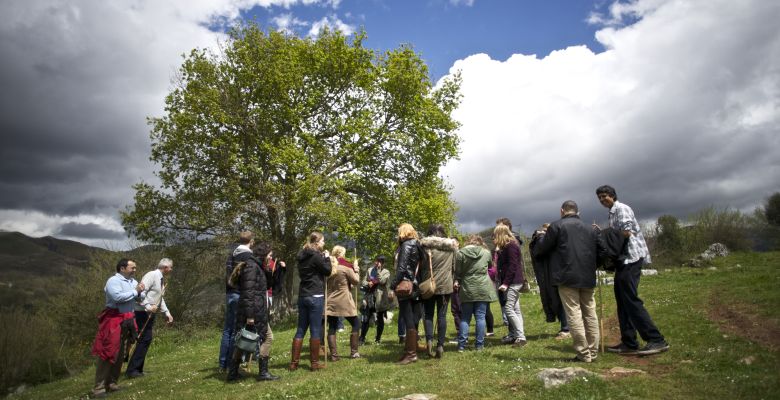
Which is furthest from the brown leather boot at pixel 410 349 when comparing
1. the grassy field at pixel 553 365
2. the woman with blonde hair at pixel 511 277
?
the woman with blonde hair at pixel 511 277

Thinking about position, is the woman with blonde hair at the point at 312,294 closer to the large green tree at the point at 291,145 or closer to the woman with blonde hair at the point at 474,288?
the woman with blonde hair at the point at 474,288

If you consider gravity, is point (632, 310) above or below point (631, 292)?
below

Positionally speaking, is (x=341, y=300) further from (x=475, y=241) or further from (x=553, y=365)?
(x=553, y=365)

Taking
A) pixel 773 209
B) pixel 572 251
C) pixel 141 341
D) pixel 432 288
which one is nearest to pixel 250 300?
pixel 432 288

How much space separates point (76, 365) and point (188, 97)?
46.9 feet

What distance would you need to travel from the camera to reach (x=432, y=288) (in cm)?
882

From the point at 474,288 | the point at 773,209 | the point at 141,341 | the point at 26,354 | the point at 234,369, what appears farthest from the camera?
the point at 773,209

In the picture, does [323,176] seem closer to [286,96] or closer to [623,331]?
[286,96]

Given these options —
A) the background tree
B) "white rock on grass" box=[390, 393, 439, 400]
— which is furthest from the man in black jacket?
the background tree

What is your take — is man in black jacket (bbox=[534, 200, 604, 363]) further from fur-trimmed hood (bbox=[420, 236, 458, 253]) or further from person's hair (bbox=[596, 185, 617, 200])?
fur-trimmed hood (bbox=[420, 236, 458, 253])

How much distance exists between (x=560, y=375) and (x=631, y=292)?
2573mm

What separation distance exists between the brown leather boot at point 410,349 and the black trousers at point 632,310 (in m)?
3.76

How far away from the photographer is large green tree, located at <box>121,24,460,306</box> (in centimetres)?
2425

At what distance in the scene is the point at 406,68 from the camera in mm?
27172
